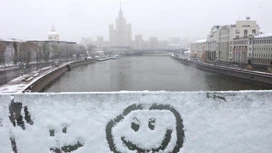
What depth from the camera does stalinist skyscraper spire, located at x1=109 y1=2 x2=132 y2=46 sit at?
91625mm

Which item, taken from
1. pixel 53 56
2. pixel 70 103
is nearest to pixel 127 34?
pixel 53 56

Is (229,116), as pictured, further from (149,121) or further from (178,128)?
(149,121)

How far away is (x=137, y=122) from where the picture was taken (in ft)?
8.05

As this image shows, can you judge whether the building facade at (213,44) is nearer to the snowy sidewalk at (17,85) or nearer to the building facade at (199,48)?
the building facade at (199,48)

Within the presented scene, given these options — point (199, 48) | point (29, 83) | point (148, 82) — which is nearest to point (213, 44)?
point (199, 48)

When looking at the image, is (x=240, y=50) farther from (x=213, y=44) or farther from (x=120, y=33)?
(x=120, y=33)

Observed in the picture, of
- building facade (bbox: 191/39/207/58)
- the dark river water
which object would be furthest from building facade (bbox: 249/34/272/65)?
building facade (bbox: 191/39/207/58)

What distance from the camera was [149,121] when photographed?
247 cm

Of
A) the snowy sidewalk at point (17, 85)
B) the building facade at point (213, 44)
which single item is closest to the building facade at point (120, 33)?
the building facade at point (213, 44)

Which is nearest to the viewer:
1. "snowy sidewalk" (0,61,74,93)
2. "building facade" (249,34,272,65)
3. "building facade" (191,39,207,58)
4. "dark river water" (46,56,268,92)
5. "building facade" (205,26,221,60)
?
"snowy sidewalk" (0,61,74,93)

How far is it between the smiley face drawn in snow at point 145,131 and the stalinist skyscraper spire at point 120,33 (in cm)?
8930

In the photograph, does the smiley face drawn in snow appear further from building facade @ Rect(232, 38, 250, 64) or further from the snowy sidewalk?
building facade @ Rect(232, 38, 250, 64)

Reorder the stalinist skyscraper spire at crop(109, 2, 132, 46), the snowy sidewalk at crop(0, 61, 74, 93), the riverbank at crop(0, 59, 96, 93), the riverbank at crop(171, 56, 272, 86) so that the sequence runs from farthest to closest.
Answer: the stalinist skyscraper spire at crop(109, 2, 132, 46) < the riverbank at crop(171, 56, 272, 86) < the riverbank at crop(0, 59, 96, 93) < the snowy sidewalk at crop(0, 61, 74, 93)

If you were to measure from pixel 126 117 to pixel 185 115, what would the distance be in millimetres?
641
